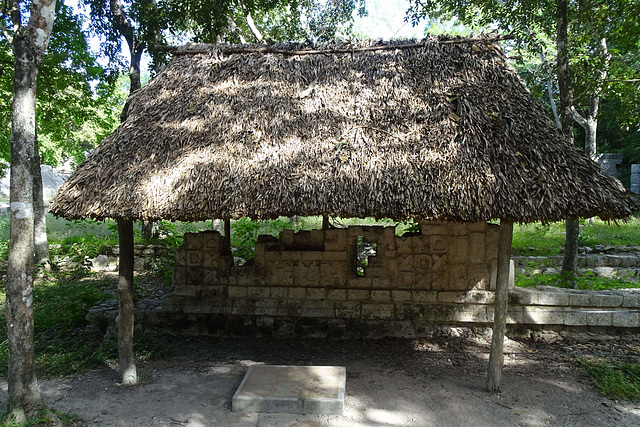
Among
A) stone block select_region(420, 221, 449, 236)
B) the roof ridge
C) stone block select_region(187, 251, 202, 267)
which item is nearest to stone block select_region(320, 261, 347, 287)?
stone block select_region(420, 221, 449, 236)

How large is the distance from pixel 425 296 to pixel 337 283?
1287mm

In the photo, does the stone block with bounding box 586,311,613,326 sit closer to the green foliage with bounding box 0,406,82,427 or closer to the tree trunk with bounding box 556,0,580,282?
the tree trunk with bounding box 556,0,580,282

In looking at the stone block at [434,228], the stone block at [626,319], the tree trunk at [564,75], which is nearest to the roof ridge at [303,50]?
the tree trunk at [564,75]

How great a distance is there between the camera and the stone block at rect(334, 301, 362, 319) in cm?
606

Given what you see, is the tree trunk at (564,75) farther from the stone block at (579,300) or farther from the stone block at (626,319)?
the stone block at (579,300)

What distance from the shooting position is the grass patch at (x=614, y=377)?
177 inches

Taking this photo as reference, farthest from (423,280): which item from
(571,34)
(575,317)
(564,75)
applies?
(571,34)

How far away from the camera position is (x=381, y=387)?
15.8ft

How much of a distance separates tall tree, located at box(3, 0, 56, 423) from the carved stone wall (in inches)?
103

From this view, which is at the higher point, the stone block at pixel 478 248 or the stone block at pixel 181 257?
the stone block at pixel 478 248

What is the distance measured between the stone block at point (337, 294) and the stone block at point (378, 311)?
33 cm

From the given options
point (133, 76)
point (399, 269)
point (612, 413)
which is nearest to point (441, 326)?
point (399, 269)

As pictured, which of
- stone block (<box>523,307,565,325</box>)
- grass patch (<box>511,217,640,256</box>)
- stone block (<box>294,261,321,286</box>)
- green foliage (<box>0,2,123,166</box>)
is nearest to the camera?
stone block (<box>523,307,565,325</box>)

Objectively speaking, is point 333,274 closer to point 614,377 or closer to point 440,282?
point 440,282
